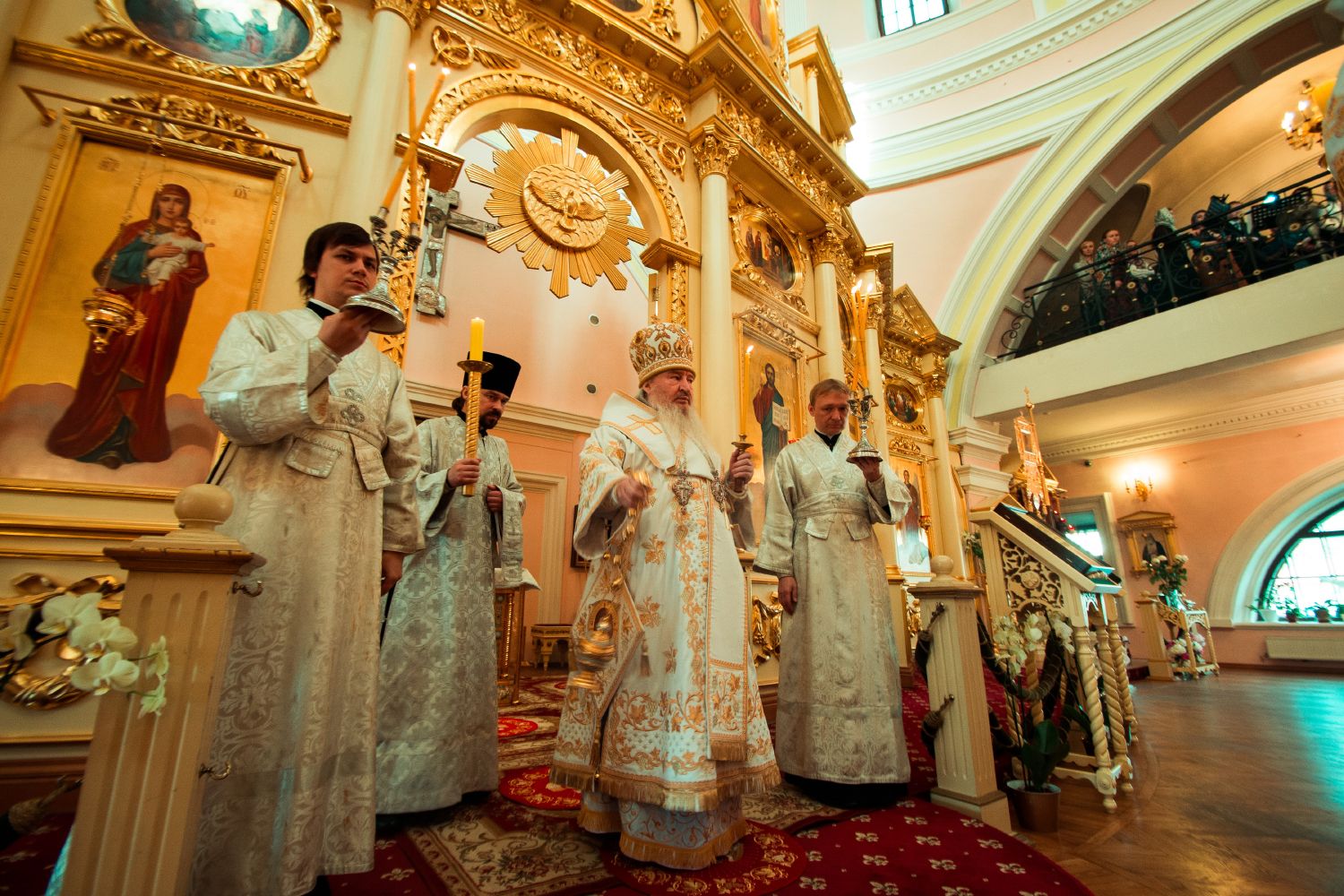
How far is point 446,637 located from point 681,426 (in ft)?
4.33

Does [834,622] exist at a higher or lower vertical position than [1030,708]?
higher

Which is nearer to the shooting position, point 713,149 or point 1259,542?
point 713,149

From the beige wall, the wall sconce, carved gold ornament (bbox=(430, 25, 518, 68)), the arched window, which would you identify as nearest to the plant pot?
carved gold ornament (bbox=(430, 25, 518, 68))

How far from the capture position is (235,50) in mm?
3656

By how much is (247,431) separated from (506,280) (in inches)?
310

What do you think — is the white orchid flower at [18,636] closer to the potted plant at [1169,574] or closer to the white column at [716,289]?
the white column at [716,289]

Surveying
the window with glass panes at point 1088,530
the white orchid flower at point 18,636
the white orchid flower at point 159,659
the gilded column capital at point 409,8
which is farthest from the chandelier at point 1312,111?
the window with glass panes at point 1088,530

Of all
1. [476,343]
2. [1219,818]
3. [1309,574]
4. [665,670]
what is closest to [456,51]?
[476,343]

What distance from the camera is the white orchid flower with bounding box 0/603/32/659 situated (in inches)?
39.3

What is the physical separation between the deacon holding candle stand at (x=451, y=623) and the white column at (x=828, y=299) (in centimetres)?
472

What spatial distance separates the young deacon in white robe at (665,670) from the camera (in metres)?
1.95

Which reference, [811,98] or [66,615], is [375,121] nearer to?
[66,615]

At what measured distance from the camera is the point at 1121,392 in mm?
9438

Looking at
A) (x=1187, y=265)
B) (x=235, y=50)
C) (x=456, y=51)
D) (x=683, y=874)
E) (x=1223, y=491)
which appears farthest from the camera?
(x=1223, y=491)
